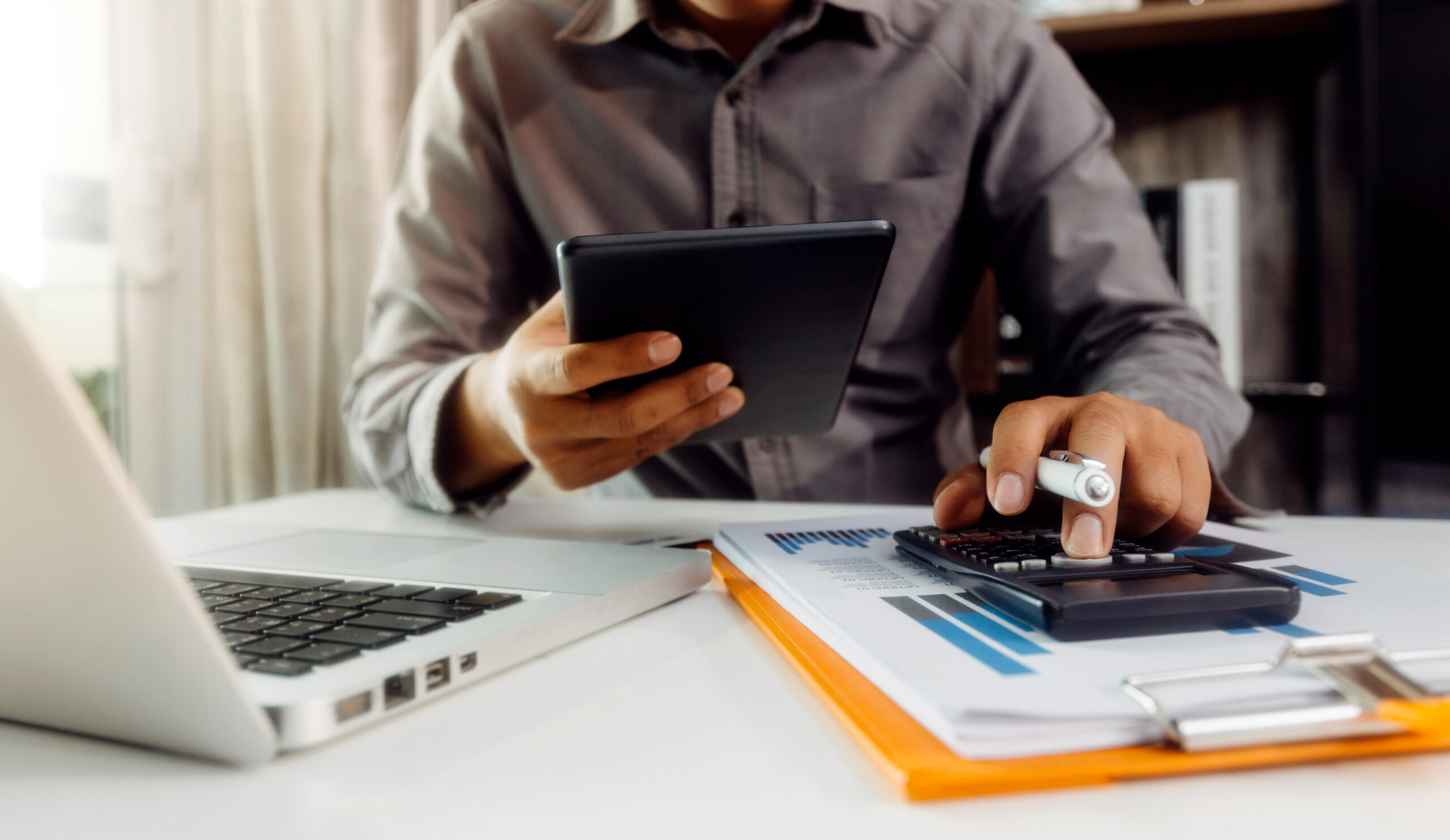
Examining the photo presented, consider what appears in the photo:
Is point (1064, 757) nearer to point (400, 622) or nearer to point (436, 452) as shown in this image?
point (400, 622)

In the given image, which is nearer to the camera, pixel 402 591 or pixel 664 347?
pixel 402 591

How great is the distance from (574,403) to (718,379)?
10 cm

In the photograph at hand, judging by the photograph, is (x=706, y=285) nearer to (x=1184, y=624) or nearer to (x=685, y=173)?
(x=1184, y=624)

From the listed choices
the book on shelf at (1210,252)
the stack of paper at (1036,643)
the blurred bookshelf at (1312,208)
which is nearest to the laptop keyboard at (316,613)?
the stack of paper at (1036,643)

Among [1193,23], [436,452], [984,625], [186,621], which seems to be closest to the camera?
[186,621]

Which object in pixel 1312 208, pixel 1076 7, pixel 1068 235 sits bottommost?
pixel 1068 235

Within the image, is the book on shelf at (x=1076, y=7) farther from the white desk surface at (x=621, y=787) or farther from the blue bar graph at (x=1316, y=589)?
the white desk surface at (x=621, y=787)

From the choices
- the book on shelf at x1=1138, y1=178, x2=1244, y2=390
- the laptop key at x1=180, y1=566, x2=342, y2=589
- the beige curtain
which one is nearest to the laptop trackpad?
the laptop key at x1=180, y1=566, x2=342, y2=589

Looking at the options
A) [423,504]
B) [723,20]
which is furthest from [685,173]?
[423,504]

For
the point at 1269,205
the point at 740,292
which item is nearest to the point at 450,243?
the point at 740,292

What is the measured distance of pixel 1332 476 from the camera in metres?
1.37

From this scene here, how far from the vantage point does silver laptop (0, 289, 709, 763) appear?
0.69 ft

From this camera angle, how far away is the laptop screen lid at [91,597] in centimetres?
21

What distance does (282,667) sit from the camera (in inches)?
11.0
